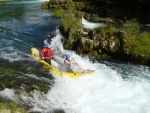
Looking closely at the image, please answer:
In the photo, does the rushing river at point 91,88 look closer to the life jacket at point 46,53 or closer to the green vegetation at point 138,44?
the green vegetation at point 138,44

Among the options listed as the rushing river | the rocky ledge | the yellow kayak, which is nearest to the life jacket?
the yellow kayak

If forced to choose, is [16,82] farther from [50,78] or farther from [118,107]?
[118,107]

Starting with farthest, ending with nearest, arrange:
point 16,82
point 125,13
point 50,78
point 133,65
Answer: point 125,13, point 133,65, point 50,78, point 16,82

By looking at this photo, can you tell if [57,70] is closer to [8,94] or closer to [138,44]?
[8,94]

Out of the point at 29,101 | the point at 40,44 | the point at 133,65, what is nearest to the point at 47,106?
the point at 29,101

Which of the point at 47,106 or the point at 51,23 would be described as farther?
the point at 51,23

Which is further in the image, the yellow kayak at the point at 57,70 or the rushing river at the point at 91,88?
the yellow kayak at the point at 57,70

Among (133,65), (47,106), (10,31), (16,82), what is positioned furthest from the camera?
(10,31)

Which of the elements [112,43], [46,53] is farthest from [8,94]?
[112,43]

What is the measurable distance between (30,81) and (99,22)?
1660 cm

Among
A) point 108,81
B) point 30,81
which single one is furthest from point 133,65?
point 30,81

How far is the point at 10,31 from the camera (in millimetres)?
22656

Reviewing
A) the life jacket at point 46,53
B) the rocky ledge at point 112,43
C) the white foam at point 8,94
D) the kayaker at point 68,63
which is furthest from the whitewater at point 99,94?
the life jacket at point 46,53

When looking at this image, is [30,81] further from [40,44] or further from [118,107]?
[40,44]
